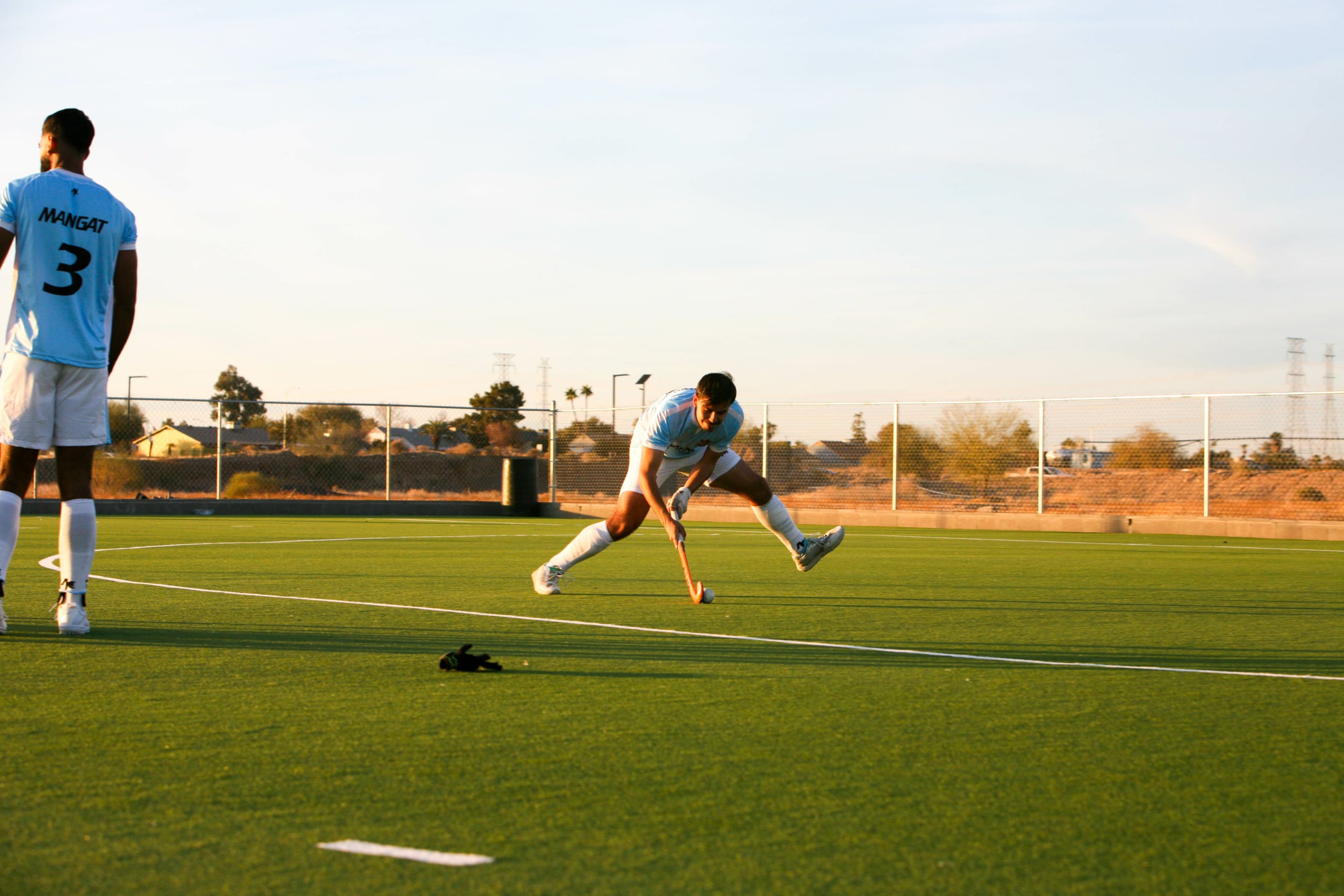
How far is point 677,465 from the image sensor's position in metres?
8.27

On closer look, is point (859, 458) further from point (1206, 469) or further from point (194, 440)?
point (194, 440)

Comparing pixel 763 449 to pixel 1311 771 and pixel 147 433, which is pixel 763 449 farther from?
pixel 1311 771

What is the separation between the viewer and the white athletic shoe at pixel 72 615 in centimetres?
554

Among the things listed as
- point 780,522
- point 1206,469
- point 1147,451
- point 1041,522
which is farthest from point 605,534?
point 1147,451

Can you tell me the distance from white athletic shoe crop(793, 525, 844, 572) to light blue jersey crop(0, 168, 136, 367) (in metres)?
4.56

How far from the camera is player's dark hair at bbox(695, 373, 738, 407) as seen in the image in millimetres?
7199

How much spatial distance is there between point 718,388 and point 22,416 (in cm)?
356

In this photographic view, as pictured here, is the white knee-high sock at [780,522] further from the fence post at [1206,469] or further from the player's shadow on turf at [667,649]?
the fence post at [1206,469]

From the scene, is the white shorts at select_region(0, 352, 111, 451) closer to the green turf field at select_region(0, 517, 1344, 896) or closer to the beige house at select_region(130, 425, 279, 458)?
the green turf field at select_region(0, 517, 1344, 896)

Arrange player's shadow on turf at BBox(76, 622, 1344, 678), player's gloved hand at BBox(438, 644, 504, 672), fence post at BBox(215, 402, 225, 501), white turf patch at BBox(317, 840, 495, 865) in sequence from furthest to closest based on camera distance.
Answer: fence post at BBox(215, 402, 225, 501)
player's shadow on turf at BBox(76, 622, 1344, 678)
player's gloved hand at BBox(438, 644, 504, 672)
white turf patch at BBox(317, 840, 495, 865)

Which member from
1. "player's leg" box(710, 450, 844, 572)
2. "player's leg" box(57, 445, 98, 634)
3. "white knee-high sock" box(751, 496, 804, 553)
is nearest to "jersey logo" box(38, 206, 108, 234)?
"player's leg" box(57, 445, 98, 634)

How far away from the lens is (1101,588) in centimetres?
862

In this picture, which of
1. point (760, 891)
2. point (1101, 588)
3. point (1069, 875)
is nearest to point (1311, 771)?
point (1069, 875)

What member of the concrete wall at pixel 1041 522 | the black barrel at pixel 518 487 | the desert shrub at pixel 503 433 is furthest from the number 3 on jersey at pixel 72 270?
the desert shrub at pixel 503 433
